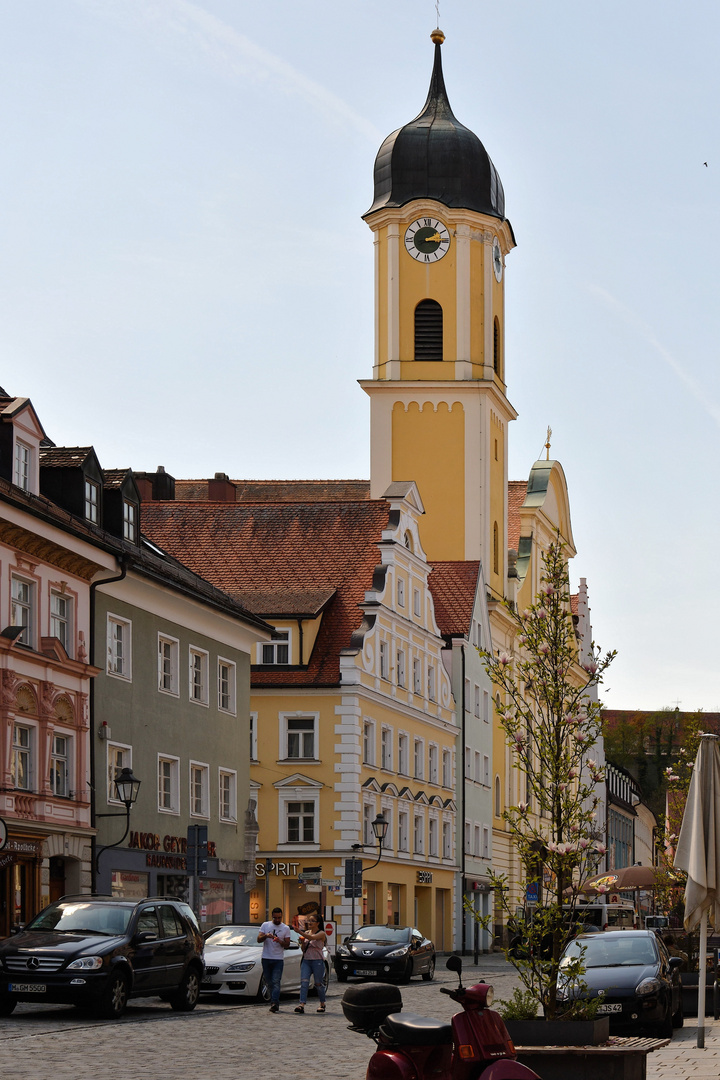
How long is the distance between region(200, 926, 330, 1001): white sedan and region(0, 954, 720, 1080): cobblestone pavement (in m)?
1.07

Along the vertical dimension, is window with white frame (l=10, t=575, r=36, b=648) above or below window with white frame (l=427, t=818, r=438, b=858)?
above

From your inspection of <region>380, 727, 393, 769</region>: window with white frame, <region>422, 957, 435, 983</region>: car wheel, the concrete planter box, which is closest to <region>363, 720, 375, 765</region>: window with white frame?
<region>380, 727, 393, 769</region>: window with white frame

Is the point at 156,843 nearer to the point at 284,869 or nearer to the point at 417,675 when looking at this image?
the point at 284,869

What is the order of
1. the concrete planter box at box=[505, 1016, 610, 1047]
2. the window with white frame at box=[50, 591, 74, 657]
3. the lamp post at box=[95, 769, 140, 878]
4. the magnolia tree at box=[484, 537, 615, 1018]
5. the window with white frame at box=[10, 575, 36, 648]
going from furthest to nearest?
1. the window with white frame at box=[50, 591, 74, 657]
2. the lamp post at box=[95, 769, 140, 878]
3. the window with white frame at box=[10, 575, 36, 648]
4. the magnolia tree at box=[484, 537, 615, 1018]
5. the concrete planter box at box=[505, 1016, 610, 1047]

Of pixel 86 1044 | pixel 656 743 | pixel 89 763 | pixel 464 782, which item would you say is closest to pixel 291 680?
pixel 464 782

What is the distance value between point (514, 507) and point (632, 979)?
6612cm

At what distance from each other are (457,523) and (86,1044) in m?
55.0

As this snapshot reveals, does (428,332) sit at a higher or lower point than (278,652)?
higher

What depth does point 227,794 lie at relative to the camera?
45.4 meters

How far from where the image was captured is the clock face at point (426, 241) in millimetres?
75000

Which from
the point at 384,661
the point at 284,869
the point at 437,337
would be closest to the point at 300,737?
the point at 284,869

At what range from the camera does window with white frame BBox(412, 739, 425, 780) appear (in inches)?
2408

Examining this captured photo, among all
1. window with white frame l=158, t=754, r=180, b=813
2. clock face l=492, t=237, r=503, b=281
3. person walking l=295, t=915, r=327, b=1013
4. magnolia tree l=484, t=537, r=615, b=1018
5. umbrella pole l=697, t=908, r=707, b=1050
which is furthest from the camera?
clock face l=492, t=237, r=503, b=281

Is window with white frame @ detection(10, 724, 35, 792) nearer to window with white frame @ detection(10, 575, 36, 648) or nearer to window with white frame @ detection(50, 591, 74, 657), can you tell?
window with white frame @ detection(10, 575, 36, 648)
